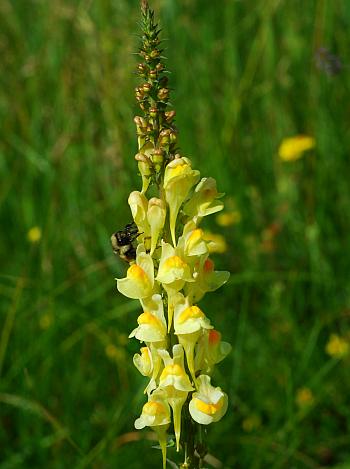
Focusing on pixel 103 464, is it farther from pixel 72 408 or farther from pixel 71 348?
pixel 71 348

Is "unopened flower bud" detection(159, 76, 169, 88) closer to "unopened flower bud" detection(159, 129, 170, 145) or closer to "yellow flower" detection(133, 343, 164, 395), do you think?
"unopened flower bud" detection(159, 129, 170, 145)

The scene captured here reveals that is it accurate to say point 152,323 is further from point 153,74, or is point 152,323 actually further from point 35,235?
point 35,235

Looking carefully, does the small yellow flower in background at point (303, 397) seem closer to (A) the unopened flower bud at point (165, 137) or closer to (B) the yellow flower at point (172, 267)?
(B) the yellow flower at point (172, 267)

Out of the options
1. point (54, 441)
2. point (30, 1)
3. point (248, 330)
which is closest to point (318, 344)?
point (248, 330)

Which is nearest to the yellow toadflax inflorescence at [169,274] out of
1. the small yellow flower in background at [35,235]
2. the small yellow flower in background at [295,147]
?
the small yellow flower in background at [35,235]

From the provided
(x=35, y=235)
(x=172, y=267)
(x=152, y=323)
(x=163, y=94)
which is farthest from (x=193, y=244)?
(x=35, y=235)

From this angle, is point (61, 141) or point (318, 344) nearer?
point (318, 344)

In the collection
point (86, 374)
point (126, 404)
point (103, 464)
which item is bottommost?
point (103, 464)
